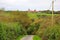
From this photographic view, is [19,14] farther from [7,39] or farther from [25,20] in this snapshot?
[7,39]

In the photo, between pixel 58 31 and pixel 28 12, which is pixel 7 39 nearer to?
pixel 58 31

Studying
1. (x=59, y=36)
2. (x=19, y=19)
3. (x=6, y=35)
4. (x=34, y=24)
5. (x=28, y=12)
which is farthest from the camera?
(x=28, y=12)

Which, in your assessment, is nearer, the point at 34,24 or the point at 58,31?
the point at 58,31

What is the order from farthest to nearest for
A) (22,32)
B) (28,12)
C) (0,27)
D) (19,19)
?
(28,12) → (19,19) → (22,32) → (0,27)

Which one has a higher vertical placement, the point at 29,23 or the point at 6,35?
the point at 6,35

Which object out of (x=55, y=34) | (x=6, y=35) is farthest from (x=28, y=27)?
(x=55, y=34)

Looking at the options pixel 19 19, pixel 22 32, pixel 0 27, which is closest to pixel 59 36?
pixel 0 27
